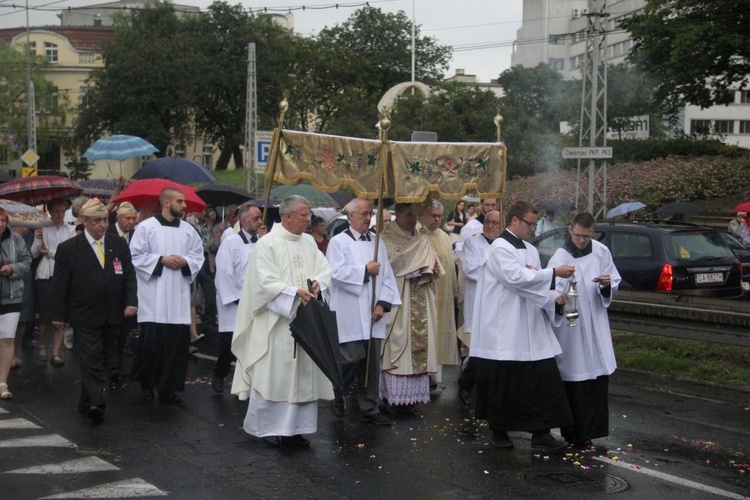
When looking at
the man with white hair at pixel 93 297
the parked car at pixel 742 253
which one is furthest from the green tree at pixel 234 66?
the man with white hair at pixel 93 297

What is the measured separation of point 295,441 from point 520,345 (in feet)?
6.02

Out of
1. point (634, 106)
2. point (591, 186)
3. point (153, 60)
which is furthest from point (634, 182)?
point (153, 60)

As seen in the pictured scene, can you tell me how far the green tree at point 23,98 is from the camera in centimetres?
7031

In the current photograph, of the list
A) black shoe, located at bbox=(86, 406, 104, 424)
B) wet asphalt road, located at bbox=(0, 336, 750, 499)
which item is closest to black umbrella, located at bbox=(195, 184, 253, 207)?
wet asphalt road, located at bbox=(0, 336, 750, 499)

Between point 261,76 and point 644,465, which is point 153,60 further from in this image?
point 644,465

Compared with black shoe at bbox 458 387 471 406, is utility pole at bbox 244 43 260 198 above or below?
above

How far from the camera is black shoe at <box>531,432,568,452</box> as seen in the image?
806cm

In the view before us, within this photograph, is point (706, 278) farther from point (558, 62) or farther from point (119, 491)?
point (558, 62)

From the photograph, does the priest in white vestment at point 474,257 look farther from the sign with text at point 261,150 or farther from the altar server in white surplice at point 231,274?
the sign with text at point 261,150

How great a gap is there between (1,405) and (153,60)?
2016 inches

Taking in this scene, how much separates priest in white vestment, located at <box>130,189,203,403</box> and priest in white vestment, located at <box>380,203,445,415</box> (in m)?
1.91

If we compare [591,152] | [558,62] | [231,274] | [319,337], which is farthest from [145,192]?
[558,62]

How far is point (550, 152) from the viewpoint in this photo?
39.5 m

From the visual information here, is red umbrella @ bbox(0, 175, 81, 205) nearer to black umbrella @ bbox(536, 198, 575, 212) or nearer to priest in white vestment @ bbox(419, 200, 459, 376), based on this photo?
priest in white vestment @ bbox(419, 200, 459, 376)
